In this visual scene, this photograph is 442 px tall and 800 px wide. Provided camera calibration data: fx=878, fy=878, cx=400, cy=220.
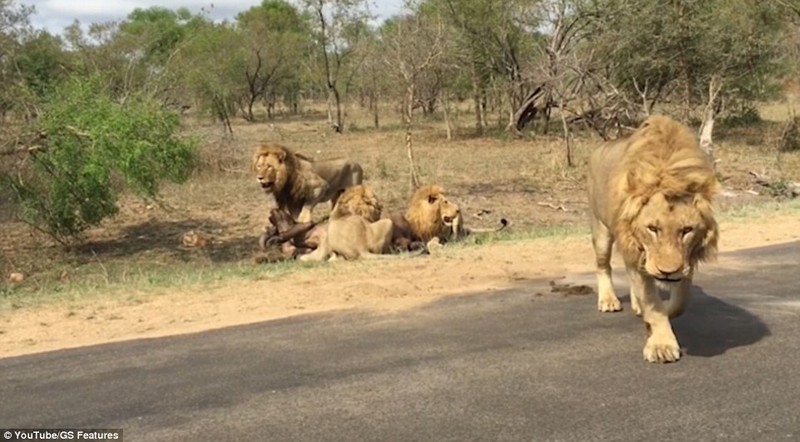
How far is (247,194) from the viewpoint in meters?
19.9

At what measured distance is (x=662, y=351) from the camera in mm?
5559

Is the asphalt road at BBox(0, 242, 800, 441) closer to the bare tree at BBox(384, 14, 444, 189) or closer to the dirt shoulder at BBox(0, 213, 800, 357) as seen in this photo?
the dirt shoulder at BBox(0, 213, 800, 357)

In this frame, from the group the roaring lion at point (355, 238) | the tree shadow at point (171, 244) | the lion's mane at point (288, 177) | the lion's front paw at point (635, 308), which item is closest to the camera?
the lion's front paw at point (635, 308)

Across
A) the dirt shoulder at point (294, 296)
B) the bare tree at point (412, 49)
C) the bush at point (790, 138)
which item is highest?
the bare tree at point (412, 49)

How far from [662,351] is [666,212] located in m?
0.99

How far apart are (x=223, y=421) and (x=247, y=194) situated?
51.0ft

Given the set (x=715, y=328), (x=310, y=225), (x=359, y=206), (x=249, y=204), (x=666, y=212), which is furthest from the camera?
(x=249, y=204)

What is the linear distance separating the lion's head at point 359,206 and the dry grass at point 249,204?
155 cm

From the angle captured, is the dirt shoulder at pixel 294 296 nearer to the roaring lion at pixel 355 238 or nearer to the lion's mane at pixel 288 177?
the roaring lion at pixel 355 238

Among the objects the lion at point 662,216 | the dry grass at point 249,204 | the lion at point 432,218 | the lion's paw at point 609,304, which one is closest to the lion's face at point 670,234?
the lion at point 662,216

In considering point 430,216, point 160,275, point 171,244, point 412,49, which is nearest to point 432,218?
point 430,216

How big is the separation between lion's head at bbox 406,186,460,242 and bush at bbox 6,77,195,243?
4.02 m

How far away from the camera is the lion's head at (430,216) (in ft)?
42.0

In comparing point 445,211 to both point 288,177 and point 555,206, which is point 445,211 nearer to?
point 288,177
